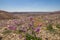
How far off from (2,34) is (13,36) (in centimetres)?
53

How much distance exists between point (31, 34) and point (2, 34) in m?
2.00

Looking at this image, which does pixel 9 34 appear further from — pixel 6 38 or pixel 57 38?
pixel 57 38

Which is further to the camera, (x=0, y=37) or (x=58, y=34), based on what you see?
(x=58, y=34)

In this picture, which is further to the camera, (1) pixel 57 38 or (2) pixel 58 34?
(2) pixel 58 34

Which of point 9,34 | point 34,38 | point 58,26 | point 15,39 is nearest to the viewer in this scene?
point 34,38

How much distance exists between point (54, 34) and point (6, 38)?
202cm

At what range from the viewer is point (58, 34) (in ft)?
29.7

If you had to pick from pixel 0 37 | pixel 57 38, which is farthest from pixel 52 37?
pixel 0 37

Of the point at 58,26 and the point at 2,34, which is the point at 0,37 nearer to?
the point at 2,34

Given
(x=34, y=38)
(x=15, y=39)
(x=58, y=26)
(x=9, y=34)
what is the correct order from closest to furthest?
(x=34, y=38) → (x=15, y=39) → (x=9, y=34) → (x=58, y=26)

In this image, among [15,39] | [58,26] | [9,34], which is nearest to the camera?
[15,39]

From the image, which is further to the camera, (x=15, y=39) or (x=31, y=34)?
(x=15, y=39)

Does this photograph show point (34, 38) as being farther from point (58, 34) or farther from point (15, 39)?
point (58, 34)

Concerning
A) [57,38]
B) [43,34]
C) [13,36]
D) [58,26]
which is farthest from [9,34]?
[58,26]
